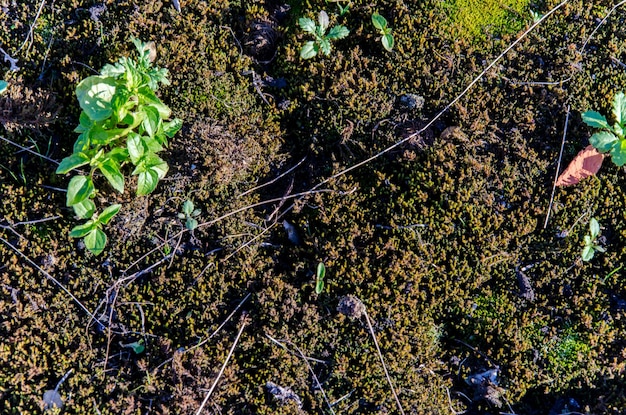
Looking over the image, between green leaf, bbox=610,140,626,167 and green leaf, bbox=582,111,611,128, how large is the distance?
13 cm

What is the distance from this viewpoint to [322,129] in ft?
11.7

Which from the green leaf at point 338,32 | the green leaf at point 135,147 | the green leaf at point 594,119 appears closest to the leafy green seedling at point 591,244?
the green leaf at point 594,119

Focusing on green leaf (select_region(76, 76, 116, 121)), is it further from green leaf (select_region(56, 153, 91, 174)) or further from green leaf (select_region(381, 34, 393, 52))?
green leaf (select_region(381, 34, 393, 52))

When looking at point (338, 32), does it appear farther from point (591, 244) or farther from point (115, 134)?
point (591, 244)

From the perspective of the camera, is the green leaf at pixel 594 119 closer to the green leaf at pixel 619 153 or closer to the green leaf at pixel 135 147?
the green leaf at pixel 619 153

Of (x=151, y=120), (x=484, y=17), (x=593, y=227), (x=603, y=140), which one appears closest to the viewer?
(x=151, y=120)

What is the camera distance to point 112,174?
3.21 m

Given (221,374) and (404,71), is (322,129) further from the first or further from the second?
(221,374)

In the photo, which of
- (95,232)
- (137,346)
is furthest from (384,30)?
(137,346)

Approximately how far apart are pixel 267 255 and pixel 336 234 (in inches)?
19.5

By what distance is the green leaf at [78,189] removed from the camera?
3238mm

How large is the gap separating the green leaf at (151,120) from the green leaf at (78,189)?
0.50 metres

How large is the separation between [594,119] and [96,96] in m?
3.13

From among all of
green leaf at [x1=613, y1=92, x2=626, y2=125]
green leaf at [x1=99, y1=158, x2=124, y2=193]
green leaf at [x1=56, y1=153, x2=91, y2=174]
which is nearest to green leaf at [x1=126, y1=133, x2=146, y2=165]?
green leaf at [x1=99, y1=158, x2=124, y2=193]
